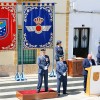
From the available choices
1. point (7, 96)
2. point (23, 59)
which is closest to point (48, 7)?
point (23, 59)

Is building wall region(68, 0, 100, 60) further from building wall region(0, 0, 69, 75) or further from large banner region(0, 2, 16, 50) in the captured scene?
large banner region(0, 2, 16, 50)

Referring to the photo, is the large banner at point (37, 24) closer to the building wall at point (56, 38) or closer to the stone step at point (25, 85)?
the building wall at point (56, 38)

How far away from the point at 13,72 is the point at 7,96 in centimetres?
295

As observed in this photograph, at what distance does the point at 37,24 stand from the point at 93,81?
12.1 ft

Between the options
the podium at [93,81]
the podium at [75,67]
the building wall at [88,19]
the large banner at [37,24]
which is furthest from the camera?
the building wall at [88,19]

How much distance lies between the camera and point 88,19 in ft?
68.1

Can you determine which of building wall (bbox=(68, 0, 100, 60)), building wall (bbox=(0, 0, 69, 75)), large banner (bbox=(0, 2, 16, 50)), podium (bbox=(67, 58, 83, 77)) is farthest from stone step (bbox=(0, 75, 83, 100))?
building wall (bbox=(68, 0, 100, 60))

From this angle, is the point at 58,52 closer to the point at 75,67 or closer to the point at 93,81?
the point at 75,67

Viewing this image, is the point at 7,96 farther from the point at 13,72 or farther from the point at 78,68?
the point at 78,68

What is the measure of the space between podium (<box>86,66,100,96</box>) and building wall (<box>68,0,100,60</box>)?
3.93 metres

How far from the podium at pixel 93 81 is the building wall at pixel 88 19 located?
3.93 m

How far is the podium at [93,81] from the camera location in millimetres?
16422

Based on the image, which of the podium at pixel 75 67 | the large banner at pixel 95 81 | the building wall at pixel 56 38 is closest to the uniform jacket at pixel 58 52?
the podium at pixel 75 67

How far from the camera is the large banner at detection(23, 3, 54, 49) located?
1761cm
